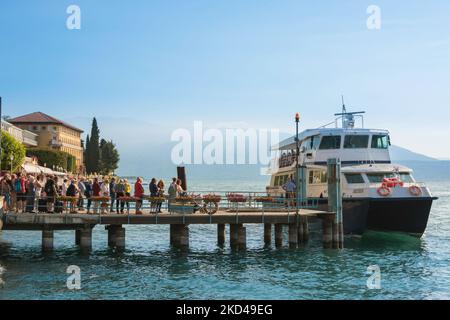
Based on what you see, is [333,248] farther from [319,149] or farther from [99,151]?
[99,151]

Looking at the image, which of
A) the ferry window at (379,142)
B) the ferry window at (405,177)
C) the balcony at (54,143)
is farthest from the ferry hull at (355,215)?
the balcony at (54,143)

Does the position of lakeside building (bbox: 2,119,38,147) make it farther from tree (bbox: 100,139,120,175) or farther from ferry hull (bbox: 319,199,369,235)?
ferry hull (bbox: 319,199,369,235)

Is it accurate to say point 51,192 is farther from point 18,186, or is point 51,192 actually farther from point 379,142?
point 379,142

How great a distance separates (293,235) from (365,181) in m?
7.22

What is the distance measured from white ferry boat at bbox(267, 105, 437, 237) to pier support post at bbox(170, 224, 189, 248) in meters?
4.79

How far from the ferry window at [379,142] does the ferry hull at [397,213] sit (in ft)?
21.1

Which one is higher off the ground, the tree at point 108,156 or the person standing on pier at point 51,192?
the tree at point 108,156

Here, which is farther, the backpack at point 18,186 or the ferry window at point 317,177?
the ferry window at point 317,177

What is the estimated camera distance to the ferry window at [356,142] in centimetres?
3891

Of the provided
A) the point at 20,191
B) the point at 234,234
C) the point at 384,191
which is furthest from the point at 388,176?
the point at 20,191

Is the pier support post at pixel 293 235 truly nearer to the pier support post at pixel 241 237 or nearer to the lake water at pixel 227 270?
the lake water at pixel 227 270

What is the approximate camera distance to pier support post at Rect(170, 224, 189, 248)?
92.1 ft

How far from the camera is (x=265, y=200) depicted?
103 ft

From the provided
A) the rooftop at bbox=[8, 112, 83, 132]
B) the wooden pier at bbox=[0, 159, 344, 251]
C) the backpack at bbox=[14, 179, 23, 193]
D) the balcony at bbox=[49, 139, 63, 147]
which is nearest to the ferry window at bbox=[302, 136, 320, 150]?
the wooden pier at bbox=[0, 159, 344, 251]
